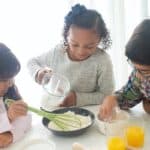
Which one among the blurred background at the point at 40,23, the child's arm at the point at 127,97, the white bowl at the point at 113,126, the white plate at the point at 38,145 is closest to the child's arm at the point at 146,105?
the child's arm at the point at 127,97

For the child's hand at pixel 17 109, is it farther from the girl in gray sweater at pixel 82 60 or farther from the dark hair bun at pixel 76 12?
the dark hair bun at pixel 76 12

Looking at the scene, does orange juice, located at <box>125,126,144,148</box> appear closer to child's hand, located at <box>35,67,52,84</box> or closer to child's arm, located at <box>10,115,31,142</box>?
child's arm, located at <box>10,115,31,142</box>

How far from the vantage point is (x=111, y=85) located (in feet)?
4.93

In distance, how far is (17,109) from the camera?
1.12 meters

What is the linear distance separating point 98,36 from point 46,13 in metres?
0.55

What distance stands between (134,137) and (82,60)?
56cm

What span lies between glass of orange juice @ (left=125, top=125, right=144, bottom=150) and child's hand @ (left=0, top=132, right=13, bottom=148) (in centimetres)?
36

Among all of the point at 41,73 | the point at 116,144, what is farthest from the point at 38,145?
the point at 41,73

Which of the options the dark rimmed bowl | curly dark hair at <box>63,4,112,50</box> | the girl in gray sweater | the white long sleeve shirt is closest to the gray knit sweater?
the girl in gray sweater

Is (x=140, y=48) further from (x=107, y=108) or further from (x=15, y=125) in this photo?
(x=15, y=125)

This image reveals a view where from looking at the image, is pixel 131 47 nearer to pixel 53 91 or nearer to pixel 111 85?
pixel 53 91

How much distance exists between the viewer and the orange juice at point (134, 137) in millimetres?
1044

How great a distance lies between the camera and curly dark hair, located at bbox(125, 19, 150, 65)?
108 centimetres

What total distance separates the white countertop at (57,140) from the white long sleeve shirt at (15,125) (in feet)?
0.06
